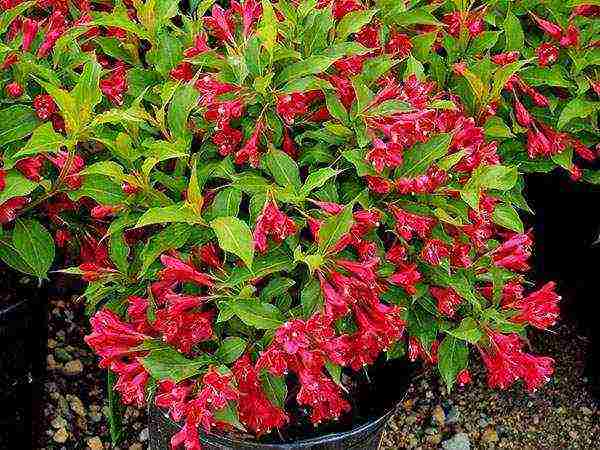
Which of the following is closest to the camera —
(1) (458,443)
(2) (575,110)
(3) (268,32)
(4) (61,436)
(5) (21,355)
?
(3) (268,32)

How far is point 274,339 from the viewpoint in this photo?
5.53 ft

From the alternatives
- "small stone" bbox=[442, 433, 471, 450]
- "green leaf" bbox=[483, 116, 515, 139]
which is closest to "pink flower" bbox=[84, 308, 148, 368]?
"green leaf" bbox=[483, 116, 515, 139]

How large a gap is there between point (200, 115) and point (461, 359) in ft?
2.56

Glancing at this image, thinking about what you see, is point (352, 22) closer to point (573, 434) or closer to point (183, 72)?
point (183, 72)

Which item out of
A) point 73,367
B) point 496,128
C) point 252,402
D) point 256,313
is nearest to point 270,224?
point 256,313

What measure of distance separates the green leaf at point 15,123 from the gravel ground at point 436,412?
4.04ft

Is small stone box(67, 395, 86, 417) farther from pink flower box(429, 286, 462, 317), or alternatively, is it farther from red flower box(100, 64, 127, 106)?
pink flower box(429, 286, 462, 317)

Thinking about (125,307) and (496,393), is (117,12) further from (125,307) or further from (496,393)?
(496,393)

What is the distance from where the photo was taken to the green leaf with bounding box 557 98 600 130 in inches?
88.0

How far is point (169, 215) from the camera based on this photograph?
1.65 metres

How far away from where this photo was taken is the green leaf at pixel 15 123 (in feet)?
6.24

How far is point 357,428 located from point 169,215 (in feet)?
2.64

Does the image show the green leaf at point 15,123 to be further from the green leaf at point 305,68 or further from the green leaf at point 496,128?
the green leaf at point 496,128

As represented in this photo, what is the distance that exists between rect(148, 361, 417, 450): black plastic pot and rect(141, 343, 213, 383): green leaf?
37cm
